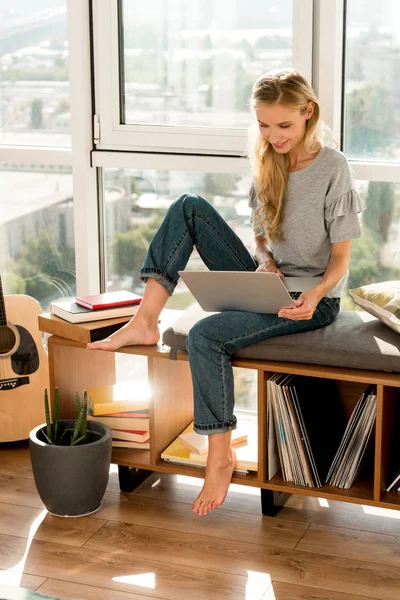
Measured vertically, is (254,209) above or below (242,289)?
above

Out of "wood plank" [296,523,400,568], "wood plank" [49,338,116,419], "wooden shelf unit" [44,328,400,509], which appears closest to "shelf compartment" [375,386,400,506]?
"wooden shelf unit" [44,328,400,509]

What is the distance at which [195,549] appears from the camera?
7.51 feet

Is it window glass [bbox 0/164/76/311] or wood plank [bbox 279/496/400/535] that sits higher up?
window glass [bbox 0/164/76/311]

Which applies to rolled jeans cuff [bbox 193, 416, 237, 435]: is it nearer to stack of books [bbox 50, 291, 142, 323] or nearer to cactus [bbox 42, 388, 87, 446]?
cactus [bbox 42, 388, 87, 446]

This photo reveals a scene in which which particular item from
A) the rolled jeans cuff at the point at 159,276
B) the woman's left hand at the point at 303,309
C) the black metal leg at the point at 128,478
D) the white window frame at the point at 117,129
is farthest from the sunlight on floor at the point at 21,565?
the white window frame at the point at 117,129

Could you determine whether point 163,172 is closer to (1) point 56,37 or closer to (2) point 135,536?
(1) point 56,37

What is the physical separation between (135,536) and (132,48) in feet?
5.25

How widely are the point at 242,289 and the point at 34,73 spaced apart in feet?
4.45

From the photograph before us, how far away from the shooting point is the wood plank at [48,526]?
236 centimetres

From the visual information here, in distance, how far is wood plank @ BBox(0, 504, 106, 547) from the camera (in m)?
2.36

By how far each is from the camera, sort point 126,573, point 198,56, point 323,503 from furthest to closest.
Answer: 1. point 198,56
2. point 323,503
3. point 126,573

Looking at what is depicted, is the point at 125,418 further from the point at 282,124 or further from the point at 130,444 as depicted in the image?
the point at 282,124

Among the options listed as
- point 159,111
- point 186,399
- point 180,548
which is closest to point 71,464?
point 180,548

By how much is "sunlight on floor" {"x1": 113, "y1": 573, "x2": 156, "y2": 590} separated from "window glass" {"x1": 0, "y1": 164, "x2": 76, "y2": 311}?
4.56 feet
